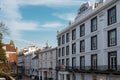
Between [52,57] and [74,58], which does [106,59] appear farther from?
[52,57]

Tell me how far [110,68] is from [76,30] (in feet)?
56.8

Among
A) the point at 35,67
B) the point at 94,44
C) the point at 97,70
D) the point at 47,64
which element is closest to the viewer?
the point at 97,70

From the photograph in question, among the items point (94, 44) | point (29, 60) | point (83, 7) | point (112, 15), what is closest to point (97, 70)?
point (94, 44)

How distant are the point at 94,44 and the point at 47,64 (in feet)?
130

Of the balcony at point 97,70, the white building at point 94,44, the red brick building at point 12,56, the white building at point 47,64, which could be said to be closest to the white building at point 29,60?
the red brick building at point 12,56

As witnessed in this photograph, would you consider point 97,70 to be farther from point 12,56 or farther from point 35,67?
point 12,56

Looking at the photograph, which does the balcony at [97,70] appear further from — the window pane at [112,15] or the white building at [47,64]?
the white building at [47,64]

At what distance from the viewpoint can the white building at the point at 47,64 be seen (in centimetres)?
7656

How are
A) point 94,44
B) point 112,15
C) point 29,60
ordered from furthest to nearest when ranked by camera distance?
point 29,60, point 94,44, point 112,15

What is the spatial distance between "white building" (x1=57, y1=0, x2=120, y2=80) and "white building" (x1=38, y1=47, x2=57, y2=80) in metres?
13.2

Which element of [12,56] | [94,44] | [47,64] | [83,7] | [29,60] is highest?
[83,7]

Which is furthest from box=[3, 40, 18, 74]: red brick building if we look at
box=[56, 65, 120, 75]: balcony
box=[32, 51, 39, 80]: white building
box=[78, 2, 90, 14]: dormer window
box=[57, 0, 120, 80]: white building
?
box=[78, 2, 90, 14]: dormer window

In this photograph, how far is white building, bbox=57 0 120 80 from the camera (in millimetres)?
38281

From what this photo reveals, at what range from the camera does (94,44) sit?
148 feet
